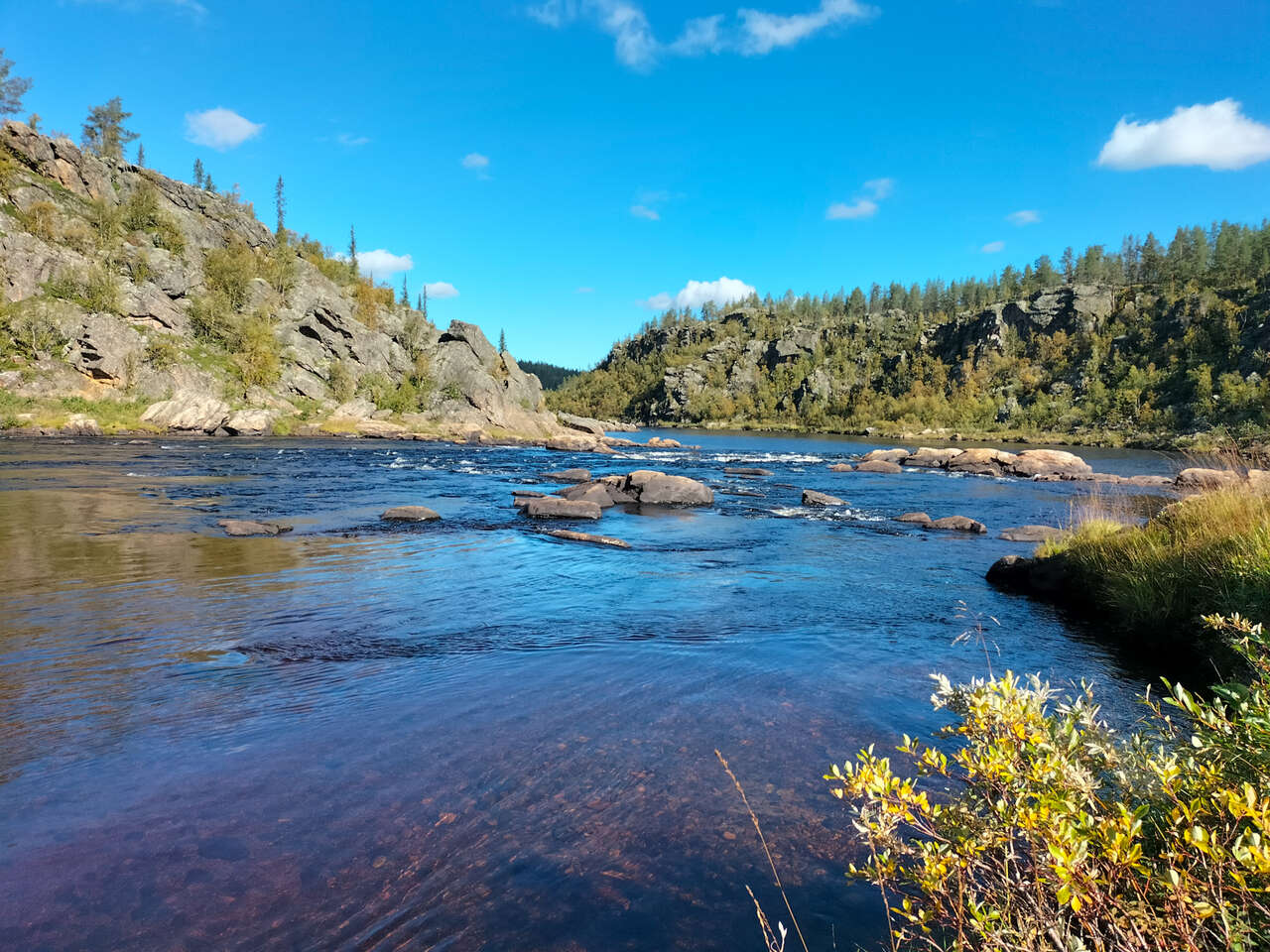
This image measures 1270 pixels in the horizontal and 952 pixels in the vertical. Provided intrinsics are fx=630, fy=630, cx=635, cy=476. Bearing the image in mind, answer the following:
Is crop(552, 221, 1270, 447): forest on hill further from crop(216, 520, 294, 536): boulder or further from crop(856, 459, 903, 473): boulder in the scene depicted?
crop(216, 520, 294, 536): boulder

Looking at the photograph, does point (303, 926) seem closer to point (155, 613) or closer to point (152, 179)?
point (155, 613)

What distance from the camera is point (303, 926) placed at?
3.52 m

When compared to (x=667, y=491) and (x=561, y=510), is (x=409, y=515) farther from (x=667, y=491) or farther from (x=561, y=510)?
(x=667, y=491)

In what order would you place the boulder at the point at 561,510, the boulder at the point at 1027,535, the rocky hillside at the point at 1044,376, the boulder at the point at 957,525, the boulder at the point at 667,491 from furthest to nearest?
the rocky hillside at the point at 1044,376
the boulder at the point at 667,491
the boulder at the point at 561,510
the boulder at the point at 957,525
the boulder at the point at 1027,535

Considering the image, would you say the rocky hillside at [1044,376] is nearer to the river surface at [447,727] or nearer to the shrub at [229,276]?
the river surface at [447,727]

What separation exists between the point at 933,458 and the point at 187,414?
58963mm

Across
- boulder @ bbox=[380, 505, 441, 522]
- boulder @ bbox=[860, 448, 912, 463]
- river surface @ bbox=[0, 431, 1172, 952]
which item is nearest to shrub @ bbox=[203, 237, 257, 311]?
boulder @ bbox=[380, 505, 441, 522]

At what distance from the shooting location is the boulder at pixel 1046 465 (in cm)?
3788

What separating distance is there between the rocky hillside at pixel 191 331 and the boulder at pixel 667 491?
45410mm

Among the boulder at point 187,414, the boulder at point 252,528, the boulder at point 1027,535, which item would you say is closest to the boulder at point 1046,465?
the boulder at point 1027,535

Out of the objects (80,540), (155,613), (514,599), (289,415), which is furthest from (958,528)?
(289,415)

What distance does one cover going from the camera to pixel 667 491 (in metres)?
23.8

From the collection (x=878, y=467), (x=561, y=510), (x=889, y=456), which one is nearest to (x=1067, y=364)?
(x=889, y=456)

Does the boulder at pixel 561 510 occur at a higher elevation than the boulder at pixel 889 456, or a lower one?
lower
